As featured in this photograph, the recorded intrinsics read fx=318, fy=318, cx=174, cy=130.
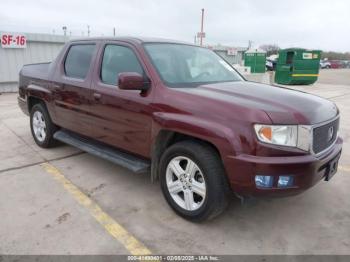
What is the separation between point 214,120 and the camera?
2.78 metres

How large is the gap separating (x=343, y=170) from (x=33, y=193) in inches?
165

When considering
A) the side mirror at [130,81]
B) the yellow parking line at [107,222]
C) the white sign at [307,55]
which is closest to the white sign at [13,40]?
the yellow parking line at [107,222]

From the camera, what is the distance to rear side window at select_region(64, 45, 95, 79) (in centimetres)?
434

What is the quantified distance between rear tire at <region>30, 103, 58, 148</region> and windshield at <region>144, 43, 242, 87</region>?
247 centimetres

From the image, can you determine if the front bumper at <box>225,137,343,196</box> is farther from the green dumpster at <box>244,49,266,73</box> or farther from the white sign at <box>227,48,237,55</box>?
the white sign at <box>227,48,237,55</box>

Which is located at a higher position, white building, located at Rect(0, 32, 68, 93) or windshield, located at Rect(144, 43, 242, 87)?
white building, located at Rect(0, 32, 68, 93)

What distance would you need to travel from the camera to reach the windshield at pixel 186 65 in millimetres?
3490

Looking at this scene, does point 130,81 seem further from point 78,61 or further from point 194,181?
point 78,61

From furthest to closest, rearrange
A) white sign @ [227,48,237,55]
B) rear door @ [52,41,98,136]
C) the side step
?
white sign @ [227,48,237,55] < rear door @ [52,41,98,136] < the side step

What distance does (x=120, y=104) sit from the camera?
3.62m

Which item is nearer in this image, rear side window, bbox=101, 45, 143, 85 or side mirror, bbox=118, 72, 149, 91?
side mirror, bbox=118, 72, 149, 91

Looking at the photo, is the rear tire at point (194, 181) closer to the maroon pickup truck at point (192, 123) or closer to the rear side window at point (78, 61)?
the maroon pickup truck at point (192, 123)

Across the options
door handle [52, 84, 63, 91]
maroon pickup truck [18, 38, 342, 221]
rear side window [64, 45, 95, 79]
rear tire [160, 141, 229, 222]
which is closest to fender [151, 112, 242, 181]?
maroon pickup truck [18, 38, 342, 221]

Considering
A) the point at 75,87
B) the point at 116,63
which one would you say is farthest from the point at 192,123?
the point at 75,87
